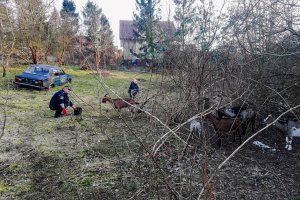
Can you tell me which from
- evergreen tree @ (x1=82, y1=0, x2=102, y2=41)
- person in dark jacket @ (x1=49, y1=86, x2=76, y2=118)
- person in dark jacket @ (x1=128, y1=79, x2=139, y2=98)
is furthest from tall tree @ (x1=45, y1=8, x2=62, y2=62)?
person in dark jacket @ (x1=49, y1=86, x2=76, y2=118)

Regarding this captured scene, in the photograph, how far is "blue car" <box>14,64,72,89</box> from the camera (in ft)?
44.6

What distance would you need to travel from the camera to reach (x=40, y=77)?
13.7 m

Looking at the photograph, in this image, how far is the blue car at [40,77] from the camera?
1359cm

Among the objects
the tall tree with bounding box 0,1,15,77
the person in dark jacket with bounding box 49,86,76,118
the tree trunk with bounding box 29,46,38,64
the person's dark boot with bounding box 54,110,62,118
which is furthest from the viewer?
the tree trunk with bounding box 29,46,38,64

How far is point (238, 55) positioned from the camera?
355 inches

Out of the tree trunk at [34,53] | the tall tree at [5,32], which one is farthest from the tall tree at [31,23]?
the tall tree at [5,32]

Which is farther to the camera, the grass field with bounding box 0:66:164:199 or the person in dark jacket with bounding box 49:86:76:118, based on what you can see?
the person in dark jacket with bounding box 49:86:76:118

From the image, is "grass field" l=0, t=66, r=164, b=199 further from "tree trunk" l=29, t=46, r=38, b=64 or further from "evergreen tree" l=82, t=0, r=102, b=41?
"tree trunk" l=29, t=46, r=38, b=64

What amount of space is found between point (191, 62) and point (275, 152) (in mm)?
3075

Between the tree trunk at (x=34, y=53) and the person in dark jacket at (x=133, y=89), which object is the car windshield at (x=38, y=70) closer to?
the person in dark jacket at (x=133, y=89)

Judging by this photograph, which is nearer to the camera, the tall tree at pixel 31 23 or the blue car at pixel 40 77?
the blue car at pixel 40 77

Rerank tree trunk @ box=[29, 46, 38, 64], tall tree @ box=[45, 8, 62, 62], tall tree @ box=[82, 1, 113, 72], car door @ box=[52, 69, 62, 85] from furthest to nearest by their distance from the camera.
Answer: tall tree @ box=[45, 8, 62, 62] → tree trunk @ box=[29, 46, 38, 64] → car door @ box=[52, 69, 62, 85] → tall tree @ box=[82, 1, 113, 72]

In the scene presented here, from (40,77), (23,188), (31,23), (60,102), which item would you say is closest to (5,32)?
(31,23)

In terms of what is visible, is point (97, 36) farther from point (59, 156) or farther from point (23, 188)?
point (23, 188)
